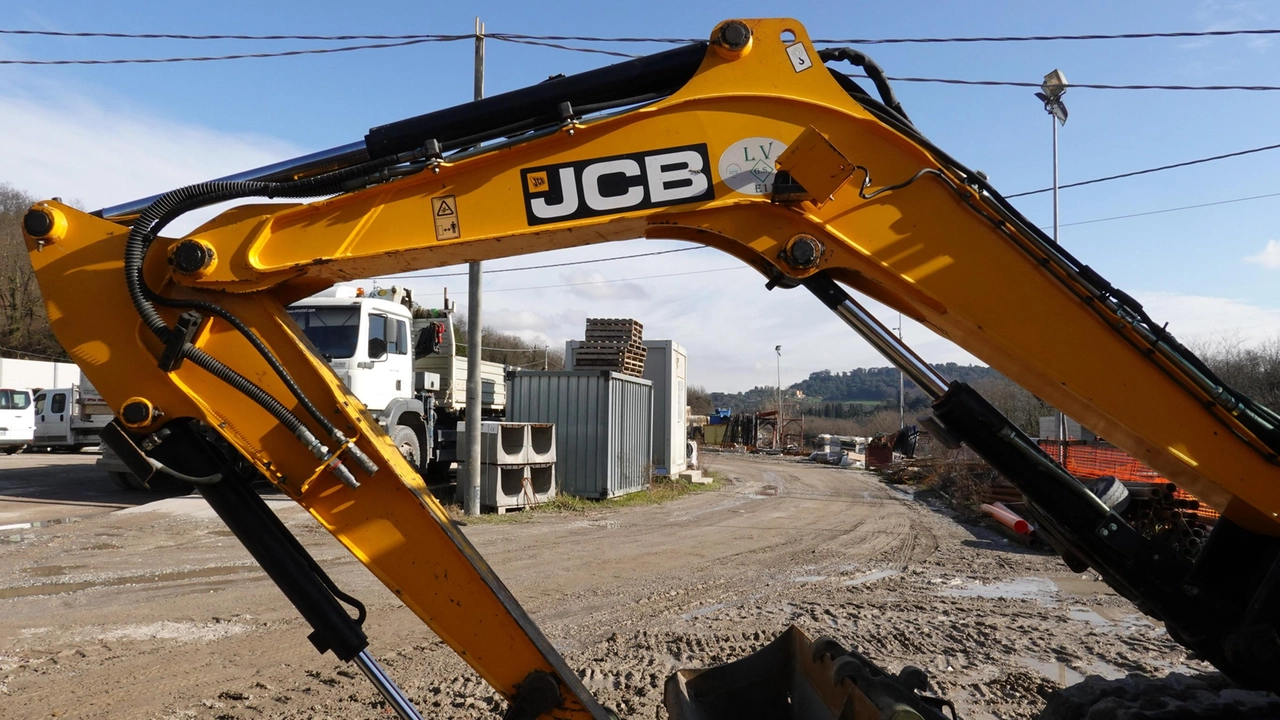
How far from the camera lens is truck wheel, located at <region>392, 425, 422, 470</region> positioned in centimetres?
1261

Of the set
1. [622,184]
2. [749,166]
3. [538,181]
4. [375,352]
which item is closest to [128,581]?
[375,352]

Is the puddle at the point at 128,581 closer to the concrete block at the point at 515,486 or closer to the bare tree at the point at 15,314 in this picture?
the concrete block at the point at 515,486

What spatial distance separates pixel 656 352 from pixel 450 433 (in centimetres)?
788

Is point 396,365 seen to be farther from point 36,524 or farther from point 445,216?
point 445,216

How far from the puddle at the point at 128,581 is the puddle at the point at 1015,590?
7275 millimetres

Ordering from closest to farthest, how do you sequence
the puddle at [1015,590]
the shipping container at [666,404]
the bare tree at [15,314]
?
the puddle at [1015,590]
the shipping container at [666,404]
the bare tree at [15,314]

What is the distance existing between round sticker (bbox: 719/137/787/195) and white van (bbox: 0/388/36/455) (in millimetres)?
29973

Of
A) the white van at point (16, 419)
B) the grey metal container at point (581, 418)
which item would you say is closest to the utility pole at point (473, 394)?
the grey metal container at point (581, 418)

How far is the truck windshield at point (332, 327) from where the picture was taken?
11.8m

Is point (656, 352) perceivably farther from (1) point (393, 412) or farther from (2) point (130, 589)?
(2) point (130, 589)

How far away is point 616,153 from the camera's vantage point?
2.88 meters

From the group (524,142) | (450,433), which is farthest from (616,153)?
(450,433)

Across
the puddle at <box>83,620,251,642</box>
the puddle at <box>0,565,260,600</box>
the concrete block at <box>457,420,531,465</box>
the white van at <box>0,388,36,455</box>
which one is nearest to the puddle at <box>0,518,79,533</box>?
the puddle at <box>0,565,260,600</box>

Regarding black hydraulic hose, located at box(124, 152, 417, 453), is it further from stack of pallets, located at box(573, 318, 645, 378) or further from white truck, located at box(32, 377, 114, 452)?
white truck, located at box(32, 377, 114, 452)
